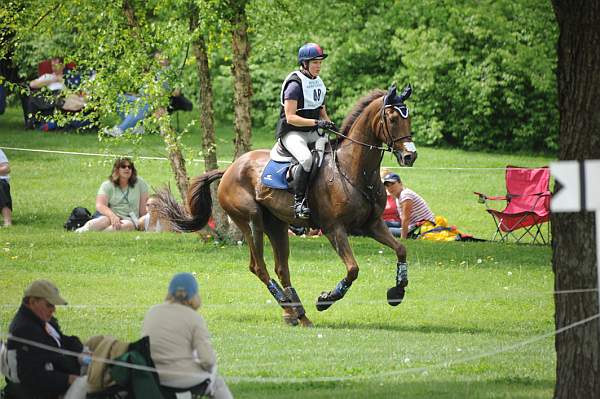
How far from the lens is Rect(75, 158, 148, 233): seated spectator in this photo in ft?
67.2

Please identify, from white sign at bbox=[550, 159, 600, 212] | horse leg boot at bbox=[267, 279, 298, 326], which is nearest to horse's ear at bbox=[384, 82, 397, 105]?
horse leg boot at bbox=[267, 279, 298, 326]

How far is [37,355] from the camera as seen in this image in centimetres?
868

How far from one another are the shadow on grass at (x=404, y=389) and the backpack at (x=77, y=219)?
12036mm

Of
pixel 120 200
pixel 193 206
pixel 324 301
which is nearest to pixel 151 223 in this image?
pixel 120 200

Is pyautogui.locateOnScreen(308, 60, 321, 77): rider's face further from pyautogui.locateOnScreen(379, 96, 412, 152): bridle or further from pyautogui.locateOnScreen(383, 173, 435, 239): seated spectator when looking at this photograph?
pyautogui.locateOnScreen(383, 173, 435, 239): seated spectator

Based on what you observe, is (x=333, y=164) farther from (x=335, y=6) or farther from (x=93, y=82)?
(x=335, y=6)

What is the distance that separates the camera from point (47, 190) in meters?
26.6

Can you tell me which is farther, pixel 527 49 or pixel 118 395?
pixel 527 49

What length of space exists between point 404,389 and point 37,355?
3033 millimetres

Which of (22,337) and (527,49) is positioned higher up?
(527,49)

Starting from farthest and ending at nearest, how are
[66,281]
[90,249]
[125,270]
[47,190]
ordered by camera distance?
[47,190] < [90,249] < [125,270] < [66,281]

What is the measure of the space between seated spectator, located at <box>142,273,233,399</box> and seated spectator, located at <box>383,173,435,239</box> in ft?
40.1

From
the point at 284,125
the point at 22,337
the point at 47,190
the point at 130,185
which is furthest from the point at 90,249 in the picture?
the point at 22,337

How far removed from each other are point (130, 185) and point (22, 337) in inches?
474
